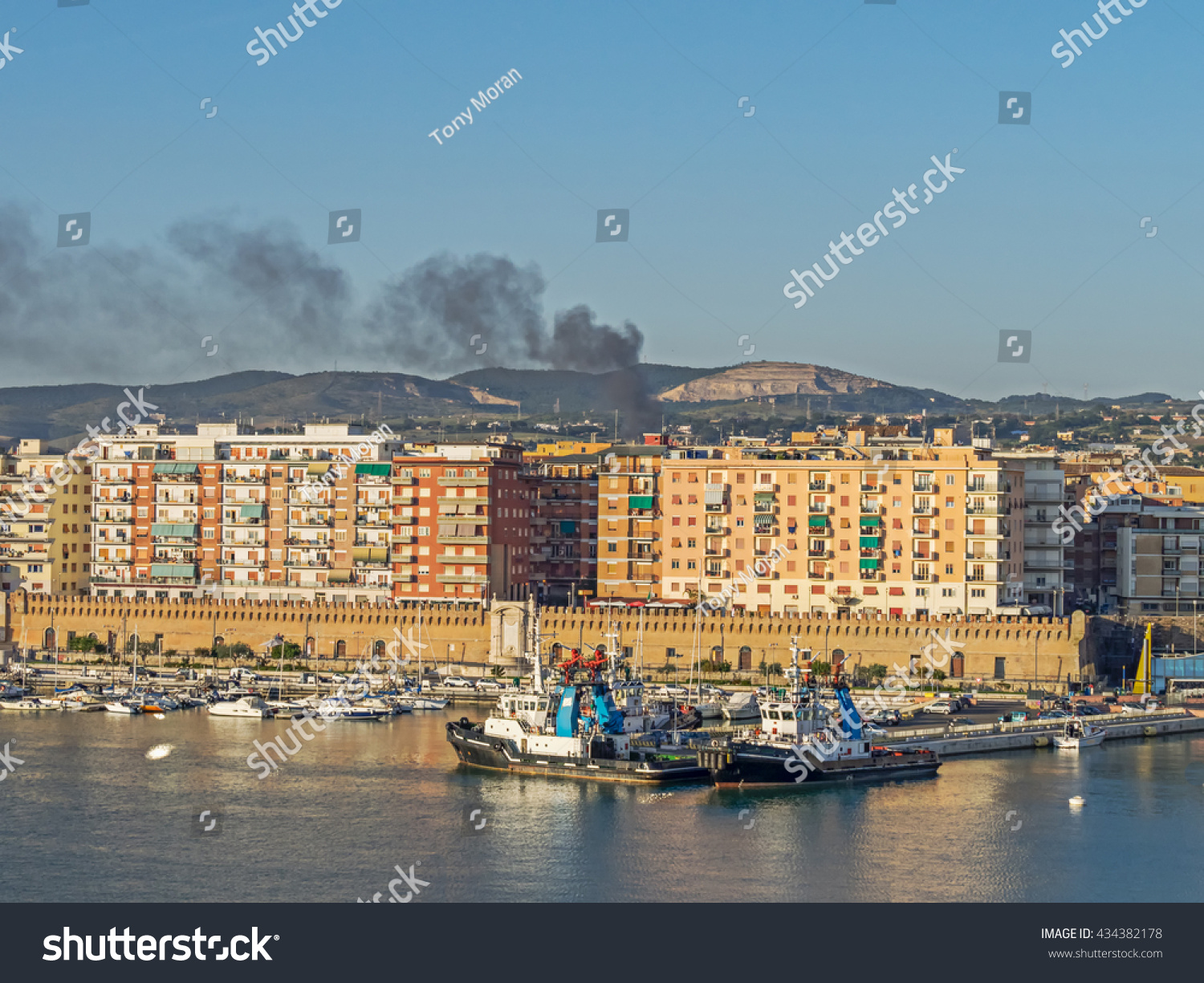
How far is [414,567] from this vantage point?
87.0 m

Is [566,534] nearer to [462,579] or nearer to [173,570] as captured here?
[462,579]

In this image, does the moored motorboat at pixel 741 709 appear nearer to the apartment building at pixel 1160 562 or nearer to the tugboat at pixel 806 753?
the tugboat at pixel 806 753

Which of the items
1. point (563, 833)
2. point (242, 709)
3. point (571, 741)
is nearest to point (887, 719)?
point (571, 741)

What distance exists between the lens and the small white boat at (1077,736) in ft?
205

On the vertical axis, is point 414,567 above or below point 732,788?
above

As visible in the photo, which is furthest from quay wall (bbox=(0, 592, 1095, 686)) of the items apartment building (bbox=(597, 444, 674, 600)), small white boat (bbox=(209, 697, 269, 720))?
small white boat (bbox=(209, 697, 269, 720))

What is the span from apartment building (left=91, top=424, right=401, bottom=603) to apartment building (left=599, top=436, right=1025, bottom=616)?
11.7 meters

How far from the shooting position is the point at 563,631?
3238 inches

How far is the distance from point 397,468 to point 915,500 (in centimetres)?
2413

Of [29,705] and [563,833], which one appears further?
[29,705]

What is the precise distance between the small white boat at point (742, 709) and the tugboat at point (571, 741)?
10.7 meters

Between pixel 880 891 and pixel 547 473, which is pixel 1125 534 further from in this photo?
pixel 880 891

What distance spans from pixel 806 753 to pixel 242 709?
24.3 metres
